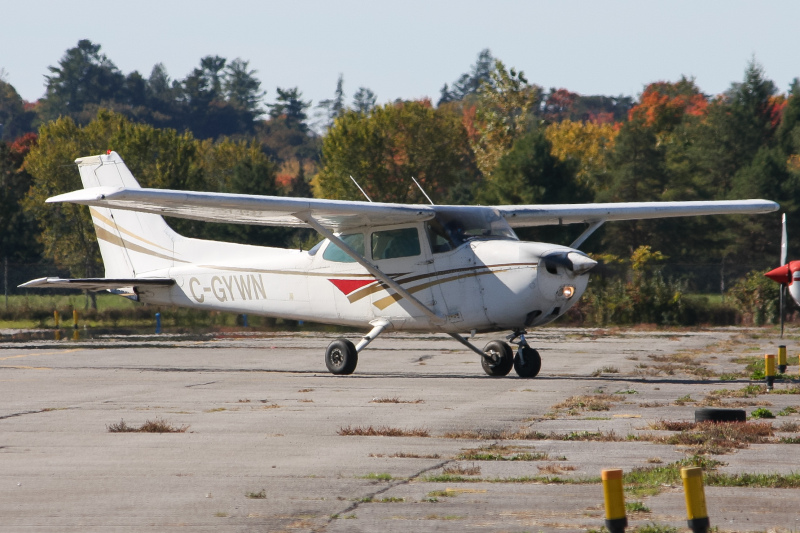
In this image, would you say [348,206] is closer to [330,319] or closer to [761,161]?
[330,319]

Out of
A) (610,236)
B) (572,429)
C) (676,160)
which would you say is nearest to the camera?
(572,429)

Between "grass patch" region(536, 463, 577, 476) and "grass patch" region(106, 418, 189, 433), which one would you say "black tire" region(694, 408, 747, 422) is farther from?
"grass patch" region(106, 418, 189, 433)

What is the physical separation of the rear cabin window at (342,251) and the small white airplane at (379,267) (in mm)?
23

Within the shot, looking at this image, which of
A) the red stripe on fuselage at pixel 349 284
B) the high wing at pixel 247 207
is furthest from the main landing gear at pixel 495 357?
the high wing at pixel 247 207

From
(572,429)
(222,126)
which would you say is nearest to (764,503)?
(572,429)

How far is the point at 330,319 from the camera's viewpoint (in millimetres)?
17672

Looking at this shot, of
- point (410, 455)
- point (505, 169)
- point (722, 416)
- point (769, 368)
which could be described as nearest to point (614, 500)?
point (410, 455)

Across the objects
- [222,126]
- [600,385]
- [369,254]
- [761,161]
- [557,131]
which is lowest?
[600,385]

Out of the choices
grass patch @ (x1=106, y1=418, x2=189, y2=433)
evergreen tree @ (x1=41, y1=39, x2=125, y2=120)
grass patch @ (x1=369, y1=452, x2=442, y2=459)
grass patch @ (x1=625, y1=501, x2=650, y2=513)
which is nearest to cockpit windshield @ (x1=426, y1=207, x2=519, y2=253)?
grass patch @ (x1=106, y1=418, x2=189, y2=433)

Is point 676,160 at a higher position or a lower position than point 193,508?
higher

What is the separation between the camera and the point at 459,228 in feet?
53.2

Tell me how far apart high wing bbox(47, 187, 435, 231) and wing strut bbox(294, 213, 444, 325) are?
169 millimetres

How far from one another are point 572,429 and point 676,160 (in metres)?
59.8

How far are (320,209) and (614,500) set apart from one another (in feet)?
37.6
